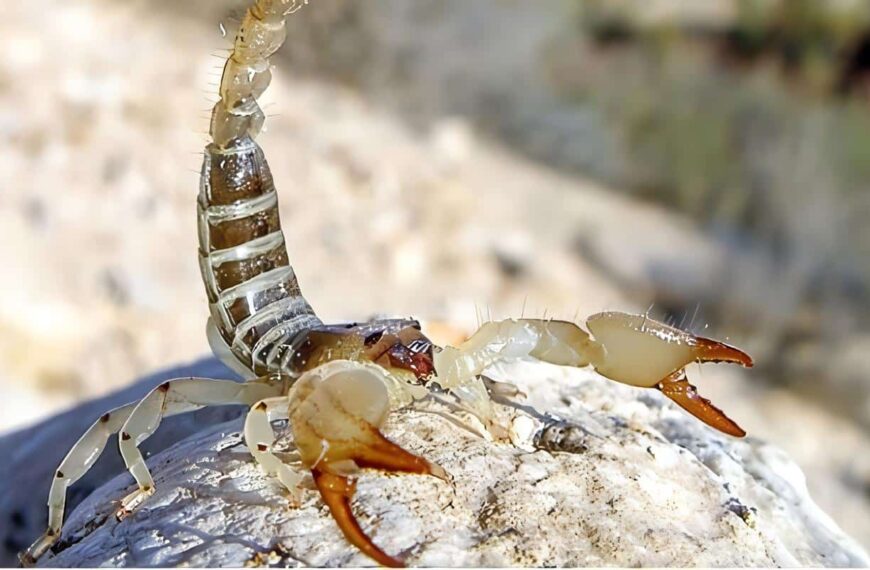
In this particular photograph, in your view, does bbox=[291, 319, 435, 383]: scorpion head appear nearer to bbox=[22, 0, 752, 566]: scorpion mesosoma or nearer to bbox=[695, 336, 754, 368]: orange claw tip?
bbox=[22, 0, 752, 566]: scorpion mesosoma

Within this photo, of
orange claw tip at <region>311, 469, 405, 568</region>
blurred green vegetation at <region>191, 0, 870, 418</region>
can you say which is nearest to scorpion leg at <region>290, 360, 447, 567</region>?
orange claw tip at <region>311, 469, 405, 568</region>

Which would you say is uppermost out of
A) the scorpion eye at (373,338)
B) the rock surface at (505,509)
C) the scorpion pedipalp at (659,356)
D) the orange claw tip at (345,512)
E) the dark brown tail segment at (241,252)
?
the dark brown tail segment at (241,252)

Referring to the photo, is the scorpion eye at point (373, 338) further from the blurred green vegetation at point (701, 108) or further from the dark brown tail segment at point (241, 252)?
the blurred green vegetation at point (701, 108)

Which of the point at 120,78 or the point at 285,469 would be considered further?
the point at 120,78

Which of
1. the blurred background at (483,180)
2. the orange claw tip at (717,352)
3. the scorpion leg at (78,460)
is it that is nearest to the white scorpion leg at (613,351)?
the orange claw tip at (717,352)

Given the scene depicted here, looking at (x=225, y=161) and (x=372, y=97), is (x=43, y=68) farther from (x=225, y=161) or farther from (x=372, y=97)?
(x=225, y=161)

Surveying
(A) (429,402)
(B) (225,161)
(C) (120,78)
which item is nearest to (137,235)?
(C) (120,78)

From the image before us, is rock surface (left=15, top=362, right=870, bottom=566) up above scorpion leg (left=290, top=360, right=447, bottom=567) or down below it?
below
